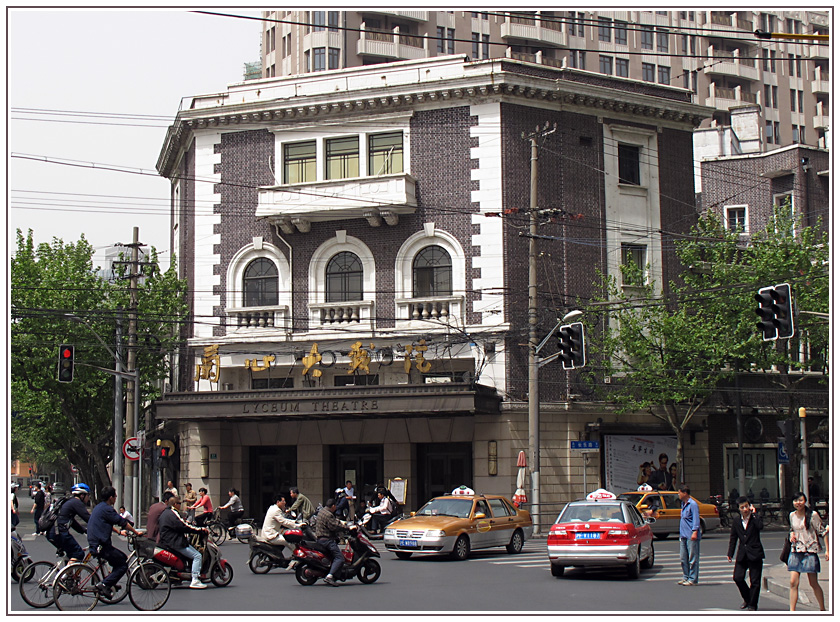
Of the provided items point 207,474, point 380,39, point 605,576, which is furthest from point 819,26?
point 605,576

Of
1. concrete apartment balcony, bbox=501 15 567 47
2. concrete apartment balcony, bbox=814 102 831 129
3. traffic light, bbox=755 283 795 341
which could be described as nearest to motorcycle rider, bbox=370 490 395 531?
traffic light, bbox=755 283 795 341

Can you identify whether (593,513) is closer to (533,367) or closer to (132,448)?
(533,367)

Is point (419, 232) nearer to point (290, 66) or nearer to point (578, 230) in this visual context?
point (578, 230)

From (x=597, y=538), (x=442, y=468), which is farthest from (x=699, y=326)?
(x=597, y=538)

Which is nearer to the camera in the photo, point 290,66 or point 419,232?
point 419,232

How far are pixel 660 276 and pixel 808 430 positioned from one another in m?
9.48

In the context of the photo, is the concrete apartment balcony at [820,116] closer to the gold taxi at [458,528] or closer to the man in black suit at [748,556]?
the gold taxi at [458,528]

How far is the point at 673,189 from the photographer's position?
36688 millimetres

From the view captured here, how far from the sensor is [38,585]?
600 inches

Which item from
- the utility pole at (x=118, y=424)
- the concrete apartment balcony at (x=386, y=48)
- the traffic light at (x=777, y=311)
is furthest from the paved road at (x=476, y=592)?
the concrete apartment balcony at (x=386, y=48)

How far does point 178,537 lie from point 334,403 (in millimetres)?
15221

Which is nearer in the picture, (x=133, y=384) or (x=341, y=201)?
(x=341, y=201)

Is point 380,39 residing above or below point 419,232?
above

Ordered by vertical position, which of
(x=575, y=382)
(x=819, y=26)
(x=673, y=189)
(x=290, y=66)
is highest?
(x=819, y=26)
